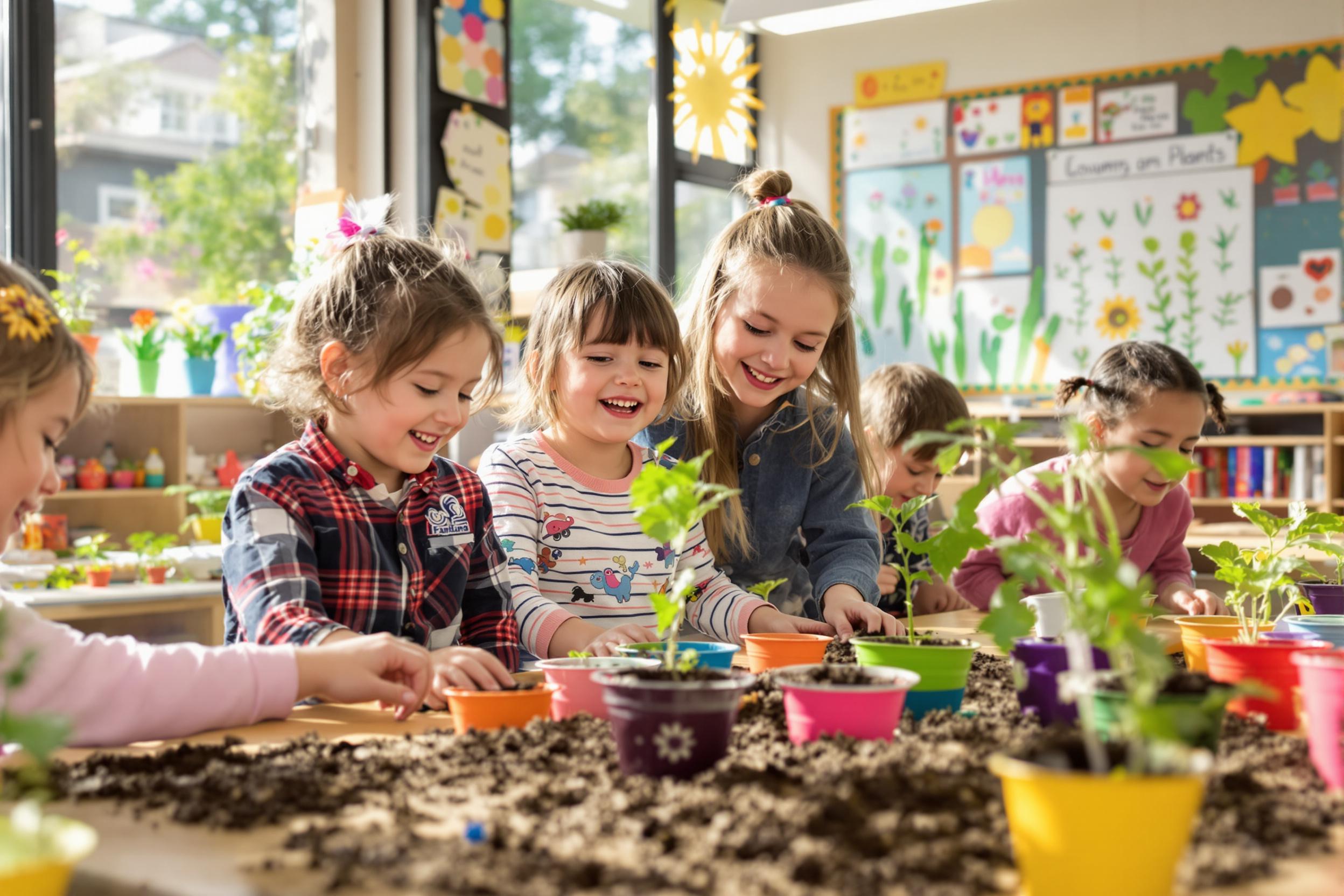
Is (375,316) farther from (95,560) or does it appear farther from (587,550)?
(95,560)

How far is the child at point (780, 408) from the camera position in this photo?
2.04 metres

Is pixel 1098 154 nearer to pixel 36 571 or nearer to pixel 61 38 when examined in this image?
pixel 61 38

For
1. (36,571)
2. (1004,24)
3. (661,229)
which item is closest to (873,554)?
(36,571)

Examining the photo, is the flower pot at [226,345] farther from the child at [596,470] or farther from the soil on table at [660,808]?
the soil on table at [660,808]

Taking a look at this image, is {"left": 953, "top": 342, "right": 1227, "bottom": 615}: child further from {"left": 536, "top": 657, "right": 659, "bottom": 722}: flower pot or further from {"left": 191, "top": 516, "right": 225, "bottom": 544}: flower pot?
{"left": 191, "top": 516, "right": 225, "bottom": 544}: flower pot

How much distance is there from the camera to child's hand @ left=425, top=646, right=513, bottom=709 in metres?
1.08

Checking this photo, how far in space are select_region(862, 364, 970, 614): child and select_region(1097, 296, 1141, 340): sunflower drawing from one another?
2908mm

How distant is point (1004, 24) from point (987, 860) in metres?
5.52

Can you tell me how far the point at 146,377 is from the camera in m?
3.51

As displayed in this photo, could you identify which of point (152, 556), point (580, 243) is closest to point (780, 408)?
point (152, 556)

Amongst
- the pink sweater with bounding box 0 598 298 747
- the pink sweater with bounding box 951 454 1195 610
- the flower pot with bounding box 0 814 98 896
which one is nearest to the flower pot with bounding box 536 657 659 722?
the pink sweater with bounding box 0 598 298 747

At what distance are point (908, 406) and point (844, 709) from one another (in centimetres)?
175

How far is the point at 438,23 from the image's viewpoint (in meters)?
4.38

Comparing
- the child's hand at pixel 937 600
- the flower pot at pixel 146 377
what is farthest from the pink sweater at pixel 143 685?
the flower pot at pixel 146 377
